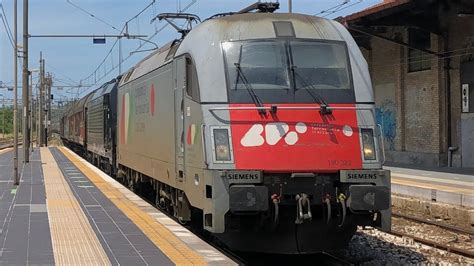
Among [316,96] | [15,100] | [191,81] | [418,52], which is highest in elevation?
[418,52]

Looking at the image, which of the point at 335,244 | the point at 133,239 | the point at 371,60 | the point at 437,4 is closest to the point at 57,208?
the point at 133,239

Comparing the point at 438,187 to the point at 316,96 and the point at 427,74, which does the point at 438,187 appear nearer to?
the point at 427,74

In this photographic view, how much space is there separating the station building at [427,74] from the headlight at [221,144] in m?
16.4

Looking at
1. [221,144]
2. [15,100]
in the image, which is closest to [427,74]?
[15,100]

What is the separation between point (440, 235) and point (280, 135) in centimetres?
639

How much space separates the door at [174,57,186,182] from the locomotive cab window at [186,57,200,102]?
0.16 m

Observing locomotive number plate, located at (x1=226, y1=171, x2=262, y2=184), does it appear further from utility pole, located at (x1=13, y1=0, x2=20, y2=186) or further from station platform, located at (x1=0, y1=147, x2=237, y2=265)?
utility pole, located at (x1=13, y1=0, x2=20, y2=186)

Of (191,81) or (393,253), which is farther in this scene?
(393,253)

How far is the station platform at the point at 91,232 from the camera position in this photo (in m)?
7.68

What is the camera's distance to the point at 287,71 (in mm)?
8375

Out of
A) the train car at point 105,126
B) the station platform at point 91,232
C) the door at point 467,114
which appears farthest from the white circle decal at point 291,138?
the door at point 467,114

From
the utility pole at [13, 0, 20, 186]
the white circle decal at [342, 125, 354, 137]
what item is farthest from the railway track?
the utility pole at [13, 0, 20, 186]

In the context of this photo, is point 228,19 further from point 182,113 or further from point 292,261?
point 292,261

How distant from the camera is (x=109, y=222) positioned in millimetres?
10570
